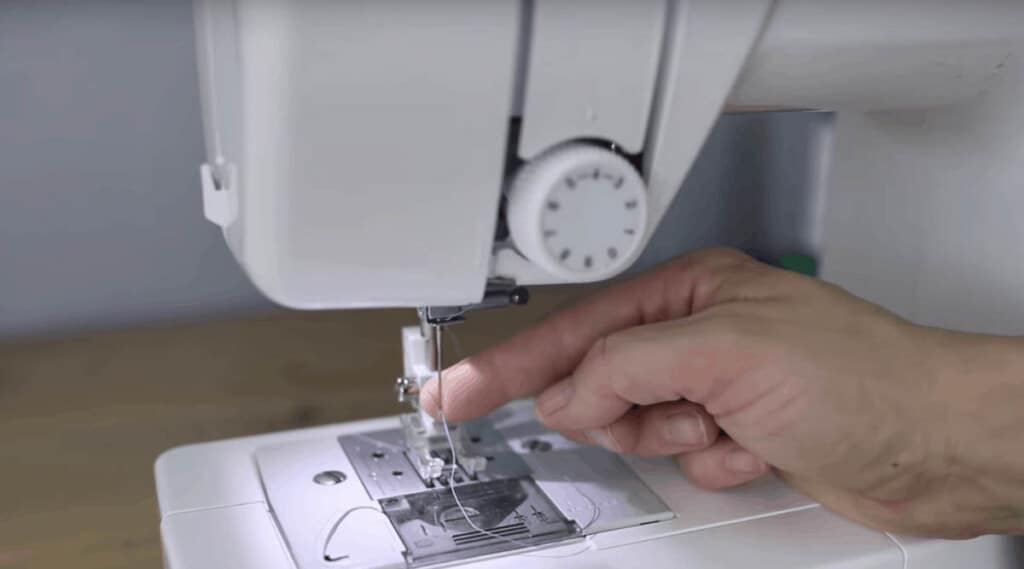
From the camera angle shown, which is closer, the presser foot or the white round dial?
the white round dial

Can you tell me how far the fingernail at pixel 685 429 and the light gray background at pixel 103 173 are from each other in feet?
→ 1.96

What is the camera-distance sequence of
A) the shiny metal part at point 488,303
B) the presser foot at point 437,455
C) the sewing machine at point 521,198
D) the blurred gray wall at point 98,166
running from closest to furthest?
the sewing machine at point 521,198 → the shiny metal part at point 488,303 → the presser foot at point 437,455 → the blurred gray wall at point 98,166

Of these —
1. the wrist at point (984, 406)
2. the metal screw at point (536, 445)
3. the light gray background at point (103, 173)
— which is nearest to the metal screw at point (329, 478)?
the metal screw at point (536, 445)

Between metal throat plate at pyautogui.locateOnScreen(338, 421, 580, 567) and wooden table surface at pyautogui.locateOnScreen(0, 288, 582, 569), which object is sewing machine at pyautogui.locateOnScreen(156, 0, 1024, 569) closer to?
metal throat plate at pyautogui.locateOnScreen(338, 421, 580, 567)

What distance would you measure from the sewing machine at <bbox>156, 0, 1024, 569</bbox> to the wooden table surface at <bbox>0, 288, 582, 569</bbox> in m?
0.13

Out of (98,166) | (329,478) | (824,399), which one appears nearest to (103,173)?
(98,166)

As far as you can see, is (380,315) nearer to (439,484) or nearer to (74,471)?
(74,471)

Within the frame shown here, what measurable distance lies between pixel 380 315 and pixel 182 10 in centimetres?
38

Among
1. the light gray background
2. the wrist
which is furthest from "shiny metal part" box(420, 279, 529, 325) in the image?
the light gray background

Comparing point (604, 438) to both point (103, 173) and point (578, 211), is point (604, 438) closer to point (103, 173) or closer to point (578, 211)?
point (578, 211)

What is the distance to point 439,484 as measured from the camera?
72 centimetres

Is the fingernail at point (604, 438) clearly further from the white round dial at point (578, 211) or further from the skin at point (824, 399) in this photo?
the white round dial at point (578, 211)

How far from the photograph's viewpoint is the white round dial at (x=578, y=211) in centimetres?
55

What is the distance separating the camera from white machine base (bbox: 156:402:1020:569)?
2.15ft
